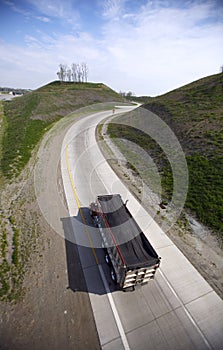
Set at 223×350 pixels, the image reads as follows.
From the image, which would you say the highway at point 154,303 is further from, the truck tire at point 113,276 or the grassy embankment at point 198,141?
the grassy embankment at point 198,141

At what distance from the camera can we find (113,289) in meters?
9.28

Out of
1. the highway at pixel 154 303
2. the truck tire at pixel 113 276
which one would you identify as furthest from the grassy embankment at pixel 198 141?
the truck tire at pixel 113 276

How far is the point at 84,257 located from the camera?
10.8 m

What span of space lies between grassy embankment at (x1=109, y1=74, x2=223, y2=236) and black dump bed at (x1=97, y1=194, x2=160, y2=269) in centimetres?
647

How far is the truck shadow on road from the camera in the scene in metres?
9.41

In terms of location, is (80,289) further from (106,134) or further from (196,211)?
(106,134)

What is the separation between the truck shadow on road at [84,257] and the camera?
30.9ft

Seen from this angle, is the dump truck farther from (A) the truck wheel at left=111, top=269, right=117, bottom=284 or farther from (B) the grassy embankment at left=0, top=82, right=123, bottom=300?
(B) the grassy embankment at left=0, top=82, right=123, bottom=300

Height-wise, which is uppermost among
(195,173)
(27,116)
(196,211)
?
(27,116)

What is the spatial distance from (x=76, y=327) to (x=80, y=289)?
1587 mm

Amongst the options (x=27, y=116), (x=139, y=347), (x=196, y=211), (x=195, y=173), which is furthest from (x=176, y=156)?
(x=27, y=116)

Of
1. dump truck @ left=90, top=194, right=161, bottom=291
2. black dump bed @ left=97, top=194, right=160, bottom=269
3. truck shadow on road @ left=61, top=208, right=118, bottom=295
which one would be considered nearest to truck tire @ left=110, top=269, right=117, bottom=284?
dump truck @ left=90, top=194, right=161, bottom=291

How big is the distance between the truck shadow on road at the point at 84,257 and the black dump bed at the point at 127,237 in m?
2.05

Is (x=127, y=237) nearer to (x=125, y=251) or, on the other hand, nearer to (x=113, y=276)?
(x=125, y=251)
